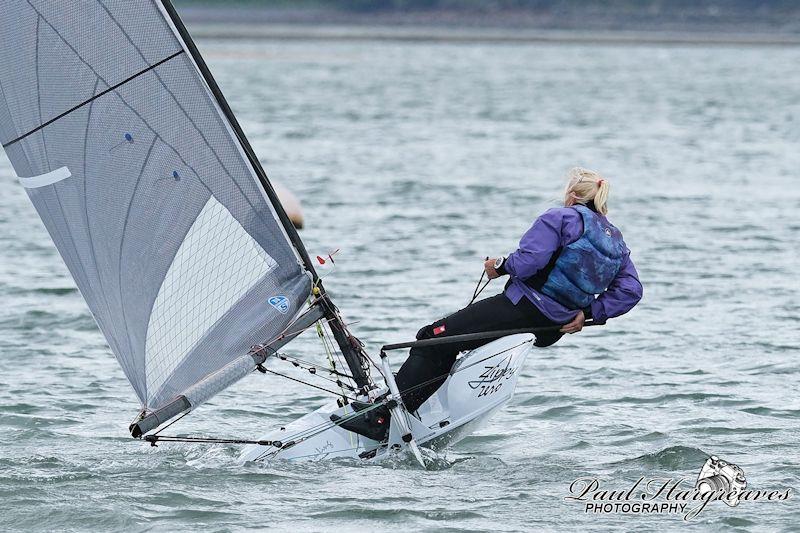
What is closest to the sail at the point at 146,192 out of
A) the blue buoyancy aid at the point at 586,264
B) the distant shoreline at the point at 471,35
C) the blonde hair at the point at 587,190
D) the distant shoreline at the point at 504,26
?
the blue buoyancy aid at the point at 586,264

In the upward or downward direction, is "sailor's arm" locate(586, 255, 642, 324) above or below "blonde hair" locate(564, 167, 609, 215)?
below

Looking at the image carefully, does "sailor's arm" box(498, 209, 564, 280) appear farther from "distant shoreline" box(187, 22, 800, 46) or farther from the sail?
"distant shoreline" box(187, 22, 800, 46)

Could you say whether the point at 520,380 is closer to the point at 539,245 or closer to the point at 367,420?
the point at 367,420

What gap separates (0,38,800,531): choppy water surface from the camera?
7465mm

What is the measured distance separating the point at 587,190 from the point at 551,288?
537mm

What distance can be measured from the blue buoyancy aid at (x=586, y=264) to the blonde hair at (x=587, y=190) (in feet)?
0.19

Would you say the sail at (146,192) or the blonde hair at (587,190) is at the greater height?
the sail at (146,192)

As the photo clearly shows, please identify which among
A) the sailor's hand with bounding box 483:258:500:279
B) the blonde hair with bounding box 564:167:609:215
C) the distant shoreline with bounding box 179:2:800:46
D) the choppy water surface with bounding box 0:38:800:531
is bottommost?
the distant shoreline with bounding box 179:2:800:46

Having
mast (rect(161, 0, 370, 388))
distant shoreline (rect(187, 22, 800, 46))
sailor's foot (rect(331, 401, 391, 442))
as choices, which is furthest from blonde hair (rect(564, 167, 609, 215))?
distant shoreline (rect(187, 22, 800, 46))

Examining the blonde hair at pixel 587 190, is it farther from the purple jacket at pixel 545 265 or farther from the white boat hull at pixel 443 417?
the white boat hull at pixel 443 417

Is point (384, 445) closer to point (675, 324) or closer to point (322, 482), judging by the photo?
point (322, 482)

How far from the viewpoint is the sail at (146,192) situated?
7641mm

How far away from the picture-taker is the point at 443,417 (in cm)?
814

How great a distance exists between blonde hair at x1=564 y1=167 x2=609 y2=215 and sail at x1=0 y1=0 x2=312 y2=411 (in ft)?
4.75
